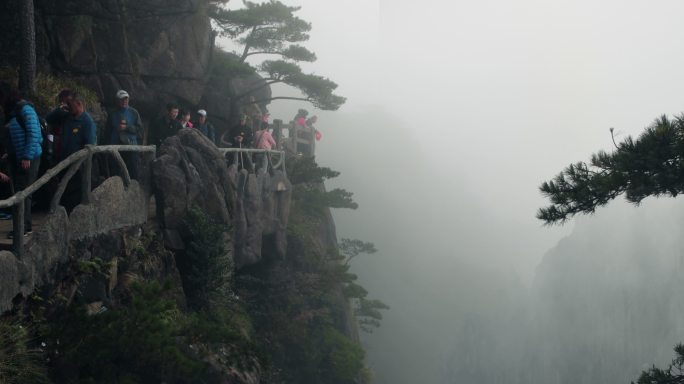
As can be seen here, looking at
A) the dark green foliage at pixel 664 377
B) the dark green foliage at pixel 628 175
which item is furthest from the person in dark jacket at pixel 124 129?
the dark green foliage at pixel 664 377

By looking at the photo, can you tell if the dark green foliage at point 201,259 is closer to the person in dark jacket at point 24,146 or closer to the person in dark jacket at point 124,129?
the person in dark jacket at point 124,129

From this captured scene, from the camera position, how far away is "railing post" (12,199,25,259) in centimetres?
665

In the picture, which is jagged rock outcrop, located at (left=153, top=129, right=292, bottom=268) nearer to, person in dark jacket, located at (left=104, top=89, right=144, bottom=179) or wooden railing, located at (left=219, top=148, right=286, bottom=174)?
wooden railing, located at (left=219, top=148, right=286, bottom=174)

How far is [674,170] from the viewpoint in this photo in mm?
8805

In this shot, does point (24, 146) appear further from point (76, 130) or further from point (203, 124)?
point (203, 124)

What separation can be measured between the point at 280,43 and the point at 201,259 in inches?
660

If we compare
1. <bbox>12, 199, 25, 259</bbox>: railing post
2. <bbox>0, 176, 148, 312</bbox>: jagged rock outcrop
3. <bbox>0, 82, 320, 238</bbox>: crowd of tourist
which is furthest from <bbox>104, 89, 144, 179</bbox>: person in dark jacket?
<bbox>12, 199, 25, 259</bbox>: railing post

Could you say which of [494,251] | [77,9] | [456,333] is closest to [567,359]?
[456,333]

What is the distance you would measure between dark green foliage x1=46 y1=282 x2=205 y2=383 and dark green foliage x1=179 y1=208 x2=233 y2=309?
506 centimetres

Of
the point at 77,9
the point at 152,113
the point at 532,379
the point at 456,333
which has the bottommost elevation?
the point at 532,379

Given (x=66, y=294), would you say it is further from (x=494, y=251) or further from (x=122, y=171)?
(x=494, y=251)

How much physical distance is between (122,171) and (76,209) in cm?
192

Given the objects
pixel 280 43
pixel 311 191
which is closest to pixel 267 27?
pixel 280 43

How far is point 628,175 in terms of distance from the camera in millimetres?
9312
